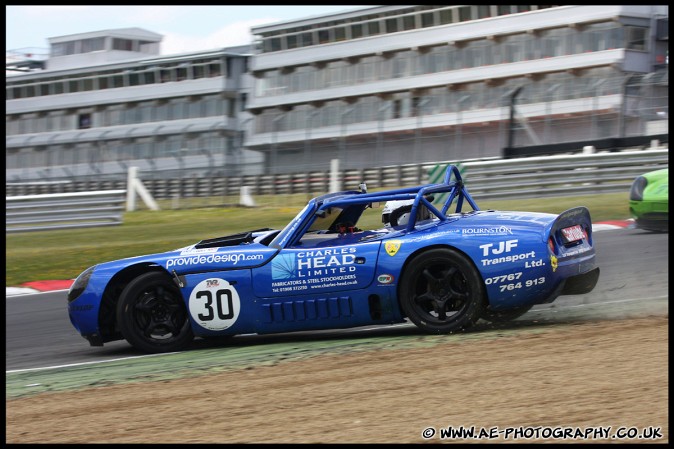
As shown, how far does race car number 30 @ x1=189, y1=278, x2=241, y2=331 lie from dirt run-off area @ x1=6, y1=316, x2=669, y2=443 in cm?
101

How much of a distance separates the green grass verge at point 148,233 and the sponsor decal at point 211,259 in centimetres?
649

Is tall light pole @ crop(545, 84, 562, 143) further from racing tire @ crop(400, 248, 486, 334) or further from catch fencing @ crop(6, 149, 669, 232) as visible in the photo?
racing tire @ crop(400, 248, 486, 334)

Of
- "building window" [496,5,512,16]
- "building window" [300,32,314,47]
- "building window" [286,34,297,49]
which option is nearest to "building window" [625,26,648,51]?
"building window" [496,5,512,16]

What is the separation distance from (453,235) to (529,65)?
3741cm

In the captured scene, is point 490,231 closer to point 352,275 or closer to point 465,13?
point 352,275

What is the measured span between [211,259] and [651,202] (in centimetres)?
610

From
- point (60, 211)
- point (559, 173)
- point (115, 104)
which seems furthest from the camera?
point (115, 104)

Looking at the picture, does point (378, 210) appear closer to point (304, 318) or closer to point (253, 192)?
point (304, 318)

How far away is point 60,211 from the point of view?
20.7 m

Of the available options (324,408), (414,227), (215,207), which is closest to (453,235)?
(414,227)

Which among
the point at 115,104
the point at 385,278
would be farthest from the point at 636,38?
the point at 115,104

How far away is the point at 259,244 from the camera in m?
7.65

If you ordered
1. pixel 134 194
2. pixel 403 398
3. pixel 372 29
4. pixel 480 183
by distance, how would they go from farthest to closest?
pixel 372 29 < pixel 134 194 < pixel 480 183 < pixel 403 398

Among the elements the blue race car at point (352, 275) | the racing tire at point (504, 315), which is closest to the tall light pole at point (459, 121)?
the blue race car at point (352, 275)
